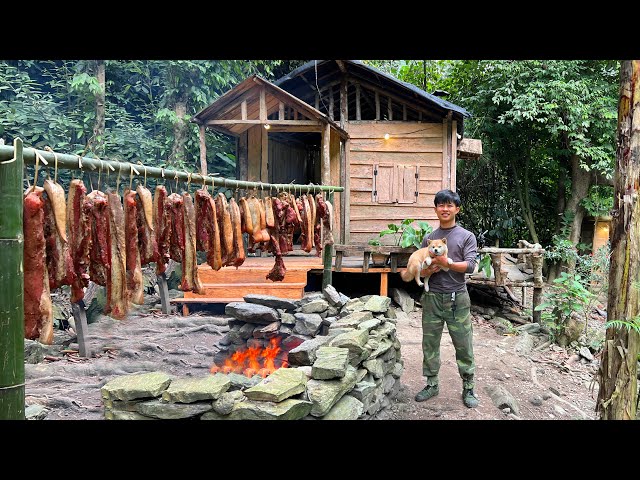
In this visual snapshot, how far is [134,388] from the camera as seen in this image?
9.89 feet

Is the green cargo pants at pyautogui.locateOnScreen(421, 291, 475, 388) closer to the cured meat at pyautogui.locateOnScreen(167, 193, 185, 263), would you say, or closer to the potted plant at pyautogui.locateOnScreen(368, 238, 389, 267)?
the cured meat at pyautogui.locateOnScreen(167, 193, 185, 263)

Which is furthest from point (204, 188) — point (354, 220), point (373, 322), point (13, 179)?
point (354, 220)

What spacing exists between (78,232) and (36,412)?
8.23 ft

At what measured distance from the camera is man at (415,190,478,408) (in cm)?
445

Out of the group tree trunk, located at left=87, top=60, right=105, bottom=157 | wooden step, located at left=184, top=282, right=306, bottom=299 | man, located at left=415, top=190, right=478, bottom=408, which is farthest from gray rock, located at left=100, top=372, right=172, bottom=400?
tree trunk, located at left=87, top=60, right=105, bottom=157

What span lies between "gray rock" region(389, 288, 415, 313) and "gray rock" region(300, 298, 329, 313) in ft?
15.6

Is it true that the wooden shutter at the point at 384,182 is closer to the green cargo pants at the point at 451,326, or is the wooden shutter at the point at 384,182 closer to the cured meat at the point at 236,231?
the green cargo pants at the point at 451,326

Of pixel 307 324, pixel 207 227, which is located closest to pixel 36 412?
pixel 207 227

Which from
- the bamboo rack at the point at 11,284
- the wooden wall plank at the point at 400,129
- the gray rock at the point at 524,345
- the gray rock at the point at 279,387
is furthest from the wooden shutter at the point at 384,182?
the bamboo rack at the point at 11,284

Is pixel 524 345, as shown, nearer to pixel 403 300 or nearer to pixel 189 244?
pixel 403 300

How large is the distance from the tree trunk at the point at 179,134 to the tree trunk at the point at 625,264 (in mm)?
10334

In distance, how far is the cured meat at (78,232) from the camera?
252 centimetres

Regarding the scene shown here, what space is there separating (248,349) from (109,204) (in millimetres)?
3323

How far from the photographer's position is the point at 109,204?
8.92 ft
